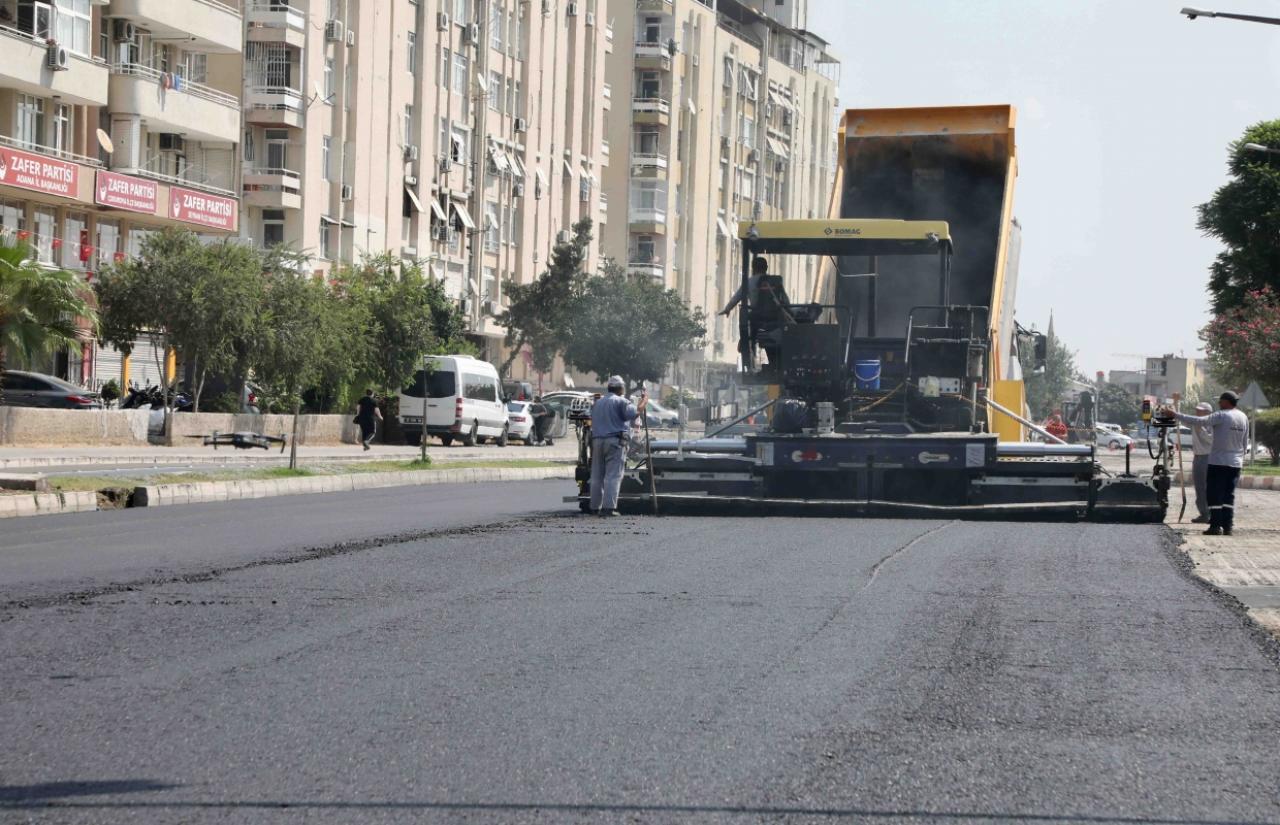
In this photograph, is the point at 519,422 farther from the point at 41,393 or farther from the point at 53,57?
the point at 53,57

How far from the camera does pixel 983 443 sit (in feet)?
Result: 60.8

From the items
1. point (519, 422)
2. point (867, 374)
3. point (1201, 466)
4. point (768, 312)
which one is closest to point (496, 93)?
point (519, 422)

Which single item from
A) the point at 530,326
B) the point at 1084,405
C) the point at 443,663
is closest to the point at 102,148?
the point at 530,326

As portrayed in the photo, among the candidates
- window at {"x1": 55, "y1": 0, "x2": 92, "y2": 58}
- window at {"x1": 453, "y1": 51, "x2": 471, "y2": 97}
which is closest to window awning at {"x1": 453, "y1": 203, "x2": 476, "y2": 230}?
window at {"x1": 453, "y1": 51, "x2": 471, "y2": 97}

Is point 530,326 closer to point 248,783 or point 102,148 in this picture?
point 102,148

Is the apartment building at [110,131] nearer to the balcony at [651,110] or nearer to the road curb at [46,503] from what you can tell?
the road curb at [46,503]

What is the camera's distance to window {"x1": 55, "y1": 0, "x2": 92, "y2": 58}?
43.7m

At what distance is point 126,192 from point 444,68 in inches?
834

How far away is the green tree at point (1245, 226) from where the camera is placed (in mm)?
59406

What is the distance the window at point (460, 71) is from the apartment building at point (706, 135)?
47.1ft

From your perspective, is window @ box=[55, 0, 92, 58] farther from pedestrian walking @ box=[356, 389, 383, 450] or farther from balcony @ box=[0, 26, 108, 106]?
pedestrian walking @ box=[356, 389, 383, 450]

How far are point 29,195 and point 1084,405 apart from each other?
28.5 metres

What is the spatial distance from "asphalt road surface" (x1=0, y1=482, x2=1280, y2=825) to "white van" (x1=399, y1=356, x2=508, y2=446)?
100 ft

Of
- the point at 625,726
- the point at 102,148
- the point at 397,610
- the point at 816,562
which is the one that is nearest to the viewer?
the point at 625,726
